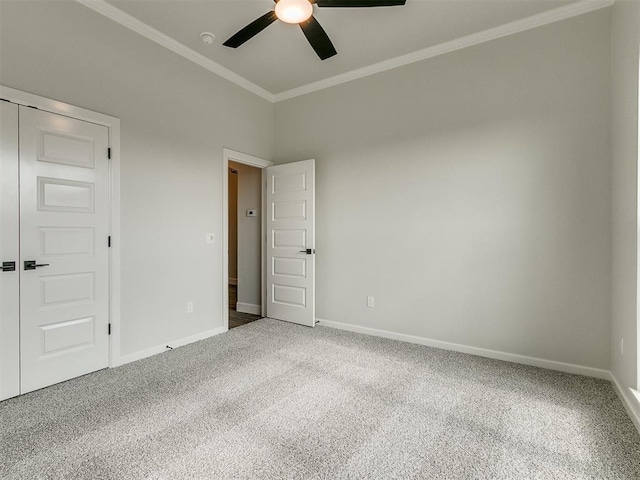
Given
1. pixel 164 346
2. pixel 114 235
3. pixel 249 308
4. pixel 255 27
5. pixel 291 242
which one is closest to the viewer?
pixel 255 27

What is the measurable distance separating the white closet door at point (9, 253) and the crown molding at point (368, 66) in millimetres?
1272

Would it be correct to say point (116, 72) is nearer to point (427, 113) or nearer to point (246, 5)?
point (246, 5)

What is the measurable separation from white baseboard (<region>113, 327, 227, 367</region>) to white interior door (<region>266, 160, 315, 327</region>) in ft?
3.00

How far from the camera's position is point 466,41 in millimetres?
3213

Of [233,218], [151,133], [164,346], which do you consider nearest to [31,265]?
[164,346]

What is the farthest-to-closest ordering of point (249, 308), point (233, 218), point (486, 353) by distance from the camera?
1. point (233, 218)
2. point (249, 308)
3. point (486, 353)

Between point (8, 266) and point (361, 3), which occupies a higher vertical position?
point (361, 3)

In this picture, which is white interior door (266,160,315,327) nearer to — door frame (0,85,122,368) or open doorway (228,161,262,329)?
open doorway (228,161,262,329)

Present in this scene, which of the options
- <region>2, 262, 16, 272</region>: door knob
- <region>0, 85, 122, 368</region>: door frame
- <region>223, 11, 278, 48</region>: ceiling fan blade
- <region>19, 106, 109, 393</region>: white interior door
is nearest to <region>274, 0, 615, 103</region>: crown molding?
<region>223, 11, 278, 48</region>: ceiling fan blade

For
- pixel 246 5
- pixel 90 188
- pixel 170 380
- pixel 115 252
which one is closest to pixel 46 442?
pixel 170 380

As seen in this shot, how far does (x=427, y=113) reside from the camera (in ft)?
11.4

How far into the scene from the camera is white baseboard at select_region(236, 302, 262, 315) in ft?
15.9

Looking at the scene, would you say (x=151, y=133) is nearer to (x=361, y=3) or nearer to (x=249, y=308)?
(x=361, y=3)

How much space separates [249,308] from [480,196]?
3581mm
